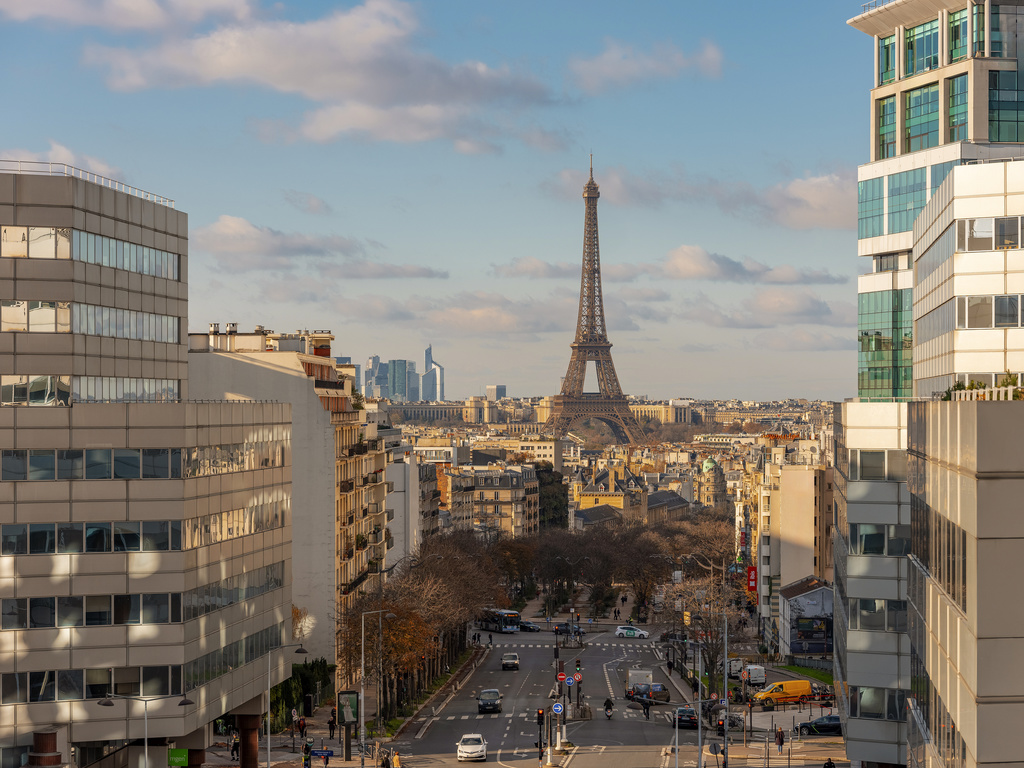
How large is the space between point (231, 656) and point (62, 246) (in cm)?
2141

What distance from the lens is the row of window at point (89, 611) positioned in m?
59.5

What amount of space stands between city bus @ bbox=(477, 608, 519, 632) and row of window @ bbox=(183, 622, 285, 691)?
9232 cm

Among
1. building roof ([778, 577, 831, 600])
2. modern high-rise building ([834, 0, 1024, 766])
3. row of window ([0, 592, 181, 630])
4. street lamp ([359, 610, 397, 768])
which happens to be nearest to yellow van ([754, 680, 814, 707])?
building roof ([778, 577, 831, 600])

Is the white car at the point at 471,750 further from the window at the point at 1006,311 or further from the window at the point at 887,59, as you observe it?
the window at the point at 887,59

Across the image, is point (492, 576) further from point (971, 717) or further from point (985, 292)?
point (971, 717)

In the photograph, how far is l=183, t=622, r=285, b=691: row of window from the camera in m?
62.5

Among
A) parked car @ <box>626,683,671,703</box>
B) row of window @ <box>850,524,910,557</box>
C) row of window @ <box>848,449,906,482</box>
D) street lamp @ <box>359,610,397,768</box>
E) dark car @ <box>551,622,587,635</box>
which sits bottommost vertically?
dark car @ <box>551,622,587,635</box>

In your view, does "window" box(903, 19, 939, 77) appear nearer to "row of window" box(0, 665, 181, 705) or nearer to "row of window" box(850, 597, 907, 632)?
"row of window" box(850, 597, 907, 632)

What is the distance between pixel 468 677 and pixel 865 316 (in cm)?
5003

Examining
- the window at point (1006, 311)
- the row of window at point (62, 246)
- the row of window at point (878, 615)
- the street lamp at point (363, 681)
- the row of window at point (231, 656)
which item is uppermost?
the row of window at point (62, 246)

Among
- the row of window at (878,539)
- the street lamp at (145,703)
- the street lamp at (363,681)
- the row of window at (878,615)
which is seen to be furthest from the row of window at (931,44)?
the street lamp at (145,703)

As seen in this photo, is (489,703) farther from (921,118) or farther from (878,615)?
(921,118)

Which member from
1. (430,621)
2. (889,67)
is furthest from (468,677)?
(889,67)

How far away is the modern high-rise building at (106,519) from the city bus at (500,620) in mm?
96077
